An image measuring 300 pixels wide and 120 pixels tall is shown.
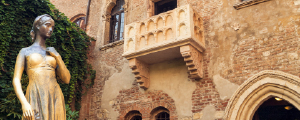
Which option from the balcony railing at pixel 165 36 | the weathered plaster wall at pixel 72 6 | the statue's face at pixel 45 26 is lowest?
the statue's face at pixel 45 26

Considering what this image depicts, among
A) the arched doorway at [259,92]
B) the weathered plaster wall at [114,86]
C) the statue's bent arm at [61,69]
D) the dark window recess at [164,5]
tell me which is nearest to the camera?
the statue's bent arm at [61,69]

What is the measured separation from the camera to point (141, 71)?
8812 millimetres

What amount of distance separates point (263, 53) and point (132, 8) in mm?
4953

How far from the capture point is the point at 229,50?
7.88 meters

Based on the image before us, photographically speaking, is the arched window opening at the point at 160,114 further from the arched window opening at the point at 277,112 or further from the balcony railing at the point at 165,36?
the arched window opening at the point at 277,112

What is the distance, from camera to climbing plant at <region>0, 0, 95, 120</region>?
25.2 ft

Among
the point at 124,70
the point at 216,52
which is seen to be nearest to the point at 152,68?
the point at 124,70

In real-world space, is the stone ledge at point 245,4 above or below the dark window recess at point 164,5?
below

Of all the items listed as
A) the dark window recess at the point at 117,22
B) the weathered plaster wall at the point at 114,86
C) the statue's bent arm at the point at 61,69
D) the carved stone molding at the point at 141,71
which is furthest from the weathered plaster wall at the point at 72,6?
the statue's bent arm at the point at 61,69

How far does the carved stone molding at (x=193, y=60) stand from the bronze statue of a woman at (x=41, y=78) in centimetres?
433

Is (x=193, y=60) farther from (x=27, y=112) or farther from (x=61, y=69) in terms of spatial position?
(x=27, y=112)

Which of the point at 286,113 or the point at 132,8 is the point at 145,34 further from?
the point at 286,113

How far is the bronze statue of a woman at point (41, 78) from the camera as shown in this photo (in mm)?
3311

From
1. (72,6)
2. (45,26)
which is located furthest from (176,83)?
(72,6)
